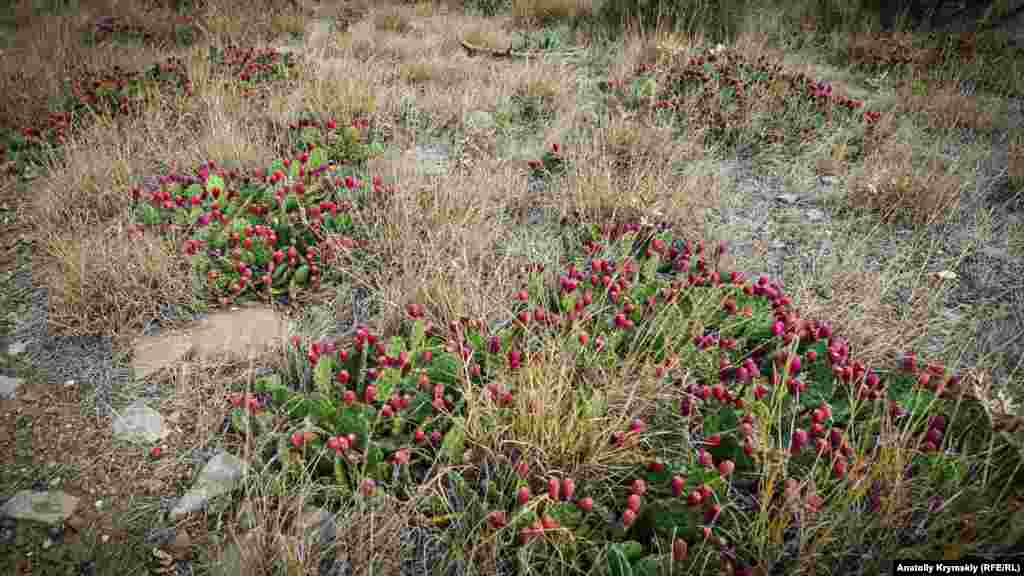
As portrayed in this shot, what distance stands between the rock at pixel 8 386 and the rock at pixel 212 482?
1215 millimetres

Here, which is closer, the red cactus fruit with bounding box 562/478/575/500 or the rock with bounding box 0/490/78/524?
the red cactus fruit with bounding box 562/478/575/500

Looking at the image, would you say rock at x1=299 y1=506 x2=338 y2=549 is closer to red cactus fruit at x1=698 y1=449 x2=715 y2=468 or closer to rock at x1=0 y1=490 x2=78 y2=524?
rock at x1=0 y1=490 x2=78 y2=524

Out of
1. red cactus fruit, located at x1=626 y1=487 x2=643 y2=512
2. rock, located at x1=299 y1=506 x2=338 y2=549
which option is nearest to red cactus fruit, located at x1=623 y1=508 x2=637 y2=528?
red cactus fruit, located at x1=626 y1=487 x2=643 y2=512

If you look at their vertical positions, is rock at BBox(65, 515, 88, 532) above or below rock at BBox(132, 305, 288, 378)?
below

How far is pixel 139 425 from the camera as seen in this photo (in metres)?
2.43

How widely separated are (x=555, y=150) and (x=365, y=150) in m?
1.65

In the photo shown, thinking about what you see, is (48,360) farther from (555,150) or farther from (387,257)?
(555,150)

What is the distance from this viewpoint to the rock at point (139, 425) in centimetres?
238

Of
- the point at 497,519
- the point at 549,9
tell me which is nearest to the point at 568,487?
the point at 497,519

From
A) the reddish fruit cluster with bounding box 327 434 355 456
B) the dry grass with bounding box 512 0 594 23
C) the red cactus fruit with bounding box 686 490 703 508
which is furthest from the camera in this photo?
the dry grass with bounding box 512 0 594 23

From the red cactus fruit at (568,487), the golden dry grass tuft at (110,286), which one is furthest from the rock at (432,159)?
the red cactus fruit at (568,487)

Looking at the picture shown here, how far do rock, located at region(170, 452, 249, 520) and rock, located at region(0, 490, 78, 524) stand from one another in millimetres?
416

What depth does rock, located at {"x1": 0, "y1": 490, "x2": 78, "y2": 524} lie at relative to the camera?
2.03 meters

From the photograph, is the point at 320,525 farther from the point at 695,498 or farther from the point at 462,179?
the point at 462,179
